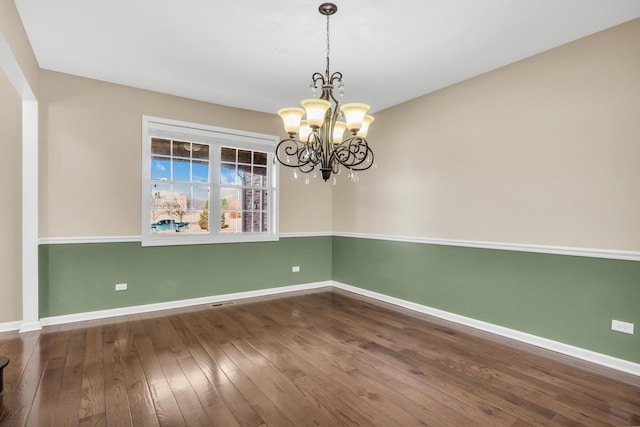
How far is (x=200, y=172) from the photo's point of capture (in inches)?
184

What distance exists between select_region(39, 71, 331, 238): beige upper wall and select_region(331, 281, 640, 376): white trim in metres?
3.58

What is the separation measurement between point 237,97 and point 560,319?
4.34 metres

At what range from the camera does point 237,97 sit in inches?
175

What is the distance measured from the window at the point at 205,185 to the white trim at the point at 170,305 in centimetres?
77

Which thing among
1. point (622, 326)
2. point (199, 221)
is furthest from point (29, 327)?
point (622, 326)

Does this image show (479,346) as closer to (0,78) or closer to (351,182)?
(351,182)

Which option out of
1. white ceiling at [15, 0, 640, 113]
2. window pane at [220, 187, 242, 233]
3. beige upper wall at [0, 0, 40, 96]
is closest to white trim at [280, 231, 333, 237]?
window pane at [220, 187, 242, 233]

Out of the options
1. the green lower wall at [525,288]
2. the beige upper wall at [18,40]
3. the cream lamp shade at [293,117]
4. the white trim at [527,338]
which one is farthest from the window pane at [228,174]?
the white trim at [527,338]

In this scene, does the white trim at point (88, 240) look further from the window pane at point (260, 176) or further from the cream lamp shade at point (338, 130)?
the cream lamp shade at point (338, 130)

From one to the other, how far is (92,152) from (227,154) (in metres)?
1.63

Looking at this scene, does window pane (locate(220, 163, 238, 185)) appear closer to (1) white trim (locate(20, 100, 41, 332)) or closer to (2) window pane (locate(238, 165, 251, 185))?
(2) window pane (locate(238, 165, 251, 185))

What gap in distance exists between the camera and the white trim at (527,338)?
2734 millimetres

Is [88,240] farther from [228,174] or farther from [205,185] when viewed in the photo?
[228,174]

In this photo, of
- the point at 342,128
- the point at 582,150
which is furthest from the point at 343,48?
the point at 582,150
